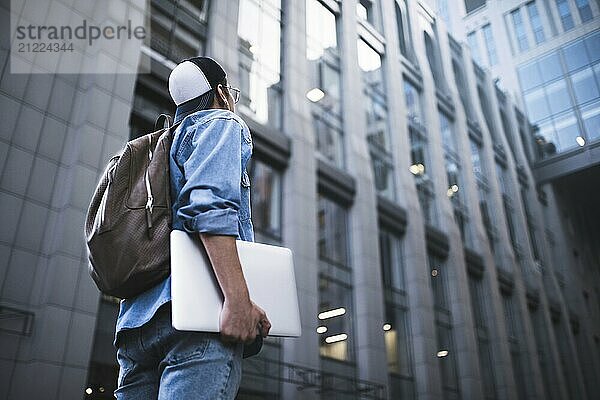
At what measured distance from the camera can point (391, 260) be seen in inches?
768

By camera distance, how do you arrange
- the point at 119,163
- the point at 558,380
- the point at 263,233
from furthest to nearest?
the point at 558,380 → the point at 263,233 → the point at 119,163

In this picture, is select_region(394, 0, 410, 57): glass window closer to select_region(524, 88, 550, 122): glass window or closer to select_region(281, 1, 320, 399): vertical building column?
select_region(281, 1, 320, 399): vertical building column

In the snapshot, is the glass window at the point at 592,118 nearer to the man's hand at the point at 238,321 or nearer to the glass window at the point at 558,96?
the glass window at the point at 558,96

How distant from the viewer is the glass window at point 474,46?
101ft

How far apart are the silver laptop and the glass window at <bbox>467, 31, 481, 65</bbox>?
31261mm

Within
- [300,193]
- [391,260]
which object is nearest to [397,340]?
[391,260]

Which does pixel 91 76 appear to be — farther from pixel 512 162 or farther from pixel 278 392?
pixel 512 162

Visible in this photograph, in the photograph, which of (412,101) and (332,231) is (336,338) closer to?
(332,231)

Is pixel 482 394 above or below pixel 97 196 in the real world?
above

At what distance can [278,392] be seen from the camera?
13.4 m

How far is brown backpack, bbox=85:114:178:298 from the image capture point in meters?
1.82

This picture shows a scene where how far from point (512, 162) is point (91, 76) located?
26.1 metres

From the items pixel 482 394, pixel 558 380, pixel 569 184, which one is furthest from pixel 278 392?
pixel 569 184

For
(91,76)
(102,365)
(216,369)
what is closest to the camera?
(216,369)
